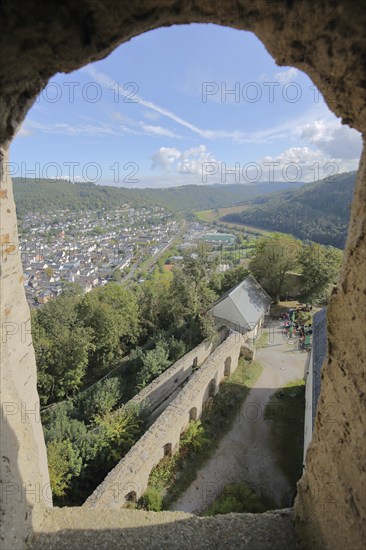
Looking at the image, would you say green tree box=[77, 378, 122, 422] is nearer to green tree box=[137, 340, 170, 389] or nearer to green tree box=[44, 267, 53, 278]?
green tree box=[137, 340, 170, 389]

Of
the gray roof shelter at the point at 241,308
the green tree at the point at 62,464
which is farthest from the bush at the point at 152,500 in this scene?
the gray roof shelter at the point at 241,308

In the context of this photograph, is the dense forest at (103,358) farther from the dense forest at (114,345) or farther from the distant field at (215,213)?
the distant field at (215,213)

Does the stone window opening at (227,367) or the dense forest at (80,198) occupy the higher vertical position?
the dense forest at (80,198)

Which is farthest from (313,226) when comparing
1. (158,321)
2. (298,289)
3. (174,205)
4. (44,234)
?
(174,205)

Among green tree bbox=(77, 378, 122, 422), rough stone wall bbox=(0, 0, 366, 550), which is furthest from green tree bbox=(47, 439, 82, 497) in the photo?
rough stone wall bbox=(0, 0, 366, 550)

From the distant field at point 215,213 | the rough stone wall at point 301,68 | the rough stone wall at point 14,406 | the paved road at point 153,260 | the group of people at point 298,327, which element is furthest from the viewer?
the distant field at point 215,213

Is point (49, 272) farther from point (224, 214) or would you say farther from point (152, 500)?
point (224, 214)
